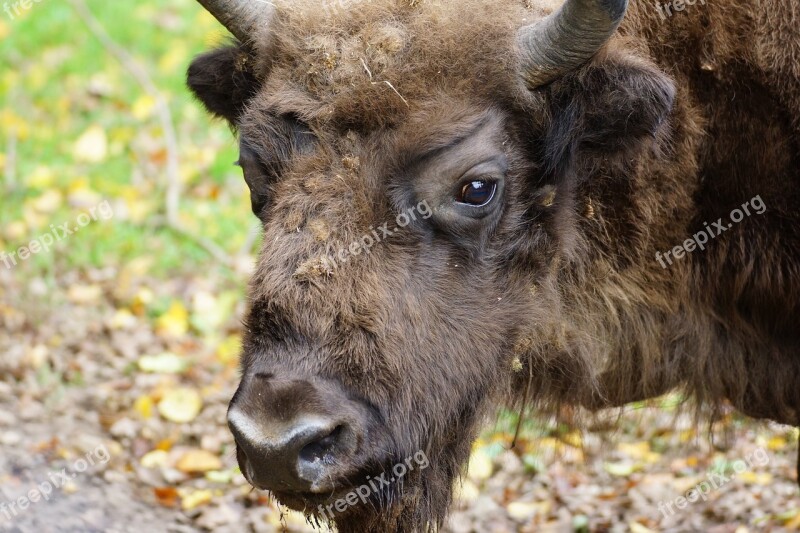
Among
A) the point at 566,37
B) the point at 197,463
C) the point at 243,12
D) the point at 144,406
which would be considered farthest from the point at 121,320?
the point at 566,37

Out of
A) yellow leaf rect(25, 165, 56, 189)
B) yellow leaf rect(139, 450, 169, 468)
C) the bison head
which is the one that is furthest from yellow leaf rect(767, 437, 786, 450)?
yellow leaf rect(25, 165, 56, 189)

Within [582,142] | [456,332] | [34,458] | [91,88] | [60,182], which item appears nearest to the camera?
[456,332]

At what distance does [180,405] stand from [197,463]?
80cm

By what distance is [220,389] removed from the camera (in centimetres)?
812

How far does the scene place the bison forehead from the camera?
4457mm

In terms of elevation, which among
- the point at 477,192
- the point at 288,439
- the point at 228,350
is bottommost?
the point at 228,350

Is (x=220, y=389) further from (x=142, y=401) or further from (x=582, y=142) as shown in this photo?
(x=582, y=142)

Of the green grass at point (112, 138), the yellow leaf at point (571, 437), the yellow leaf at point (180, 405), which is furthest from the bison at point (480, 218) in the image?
the green grass at point (112, 138)

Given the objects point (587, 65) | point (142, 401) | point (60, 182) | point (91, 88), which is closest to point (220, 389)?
point (142, 401)

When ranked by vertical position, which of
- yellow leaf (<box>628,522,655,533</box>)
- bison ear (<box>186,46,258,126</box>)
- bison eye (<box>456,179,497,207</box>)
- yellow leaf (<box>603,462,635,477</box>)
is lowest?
yellow leaf (<box>603,462,635,477</box>)

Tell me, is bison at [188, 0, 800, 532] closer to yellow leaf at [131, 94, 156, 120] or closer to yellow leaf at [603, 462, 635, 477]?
yellow leaf at [603, 462, 635, 477]

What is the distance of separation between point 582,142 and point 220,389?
14.2ft

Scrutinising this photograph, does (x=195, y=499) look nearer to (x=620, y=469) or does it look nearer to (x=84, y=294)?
(x=84, y=294)

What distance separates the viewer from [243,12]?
5.17 m
